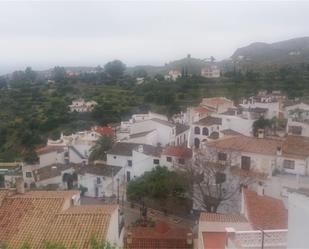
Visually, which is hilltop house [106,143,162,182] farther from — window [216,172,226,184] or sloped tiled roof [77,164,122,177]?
window [216,172,226,184]

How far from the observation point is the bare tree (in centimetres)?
1694

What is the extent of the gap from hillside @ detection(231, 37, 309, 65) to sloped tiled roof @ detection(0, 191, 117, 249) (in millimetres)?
52909

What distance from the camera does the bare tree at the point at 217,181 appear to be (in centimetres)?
1694

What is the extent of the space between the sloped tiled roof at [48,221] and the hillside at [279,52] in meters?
52.9

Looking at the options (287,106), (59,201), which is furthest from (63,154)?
(59,201)

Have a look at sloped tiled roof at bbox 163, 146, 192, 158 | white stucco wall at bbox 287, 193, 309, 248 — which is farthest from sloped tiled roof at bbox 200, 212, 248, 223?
sloped tiled roof at bbox 163, 146, 192, 158

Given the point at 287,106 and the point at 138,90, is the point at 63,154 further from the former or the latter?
the point at 138,90

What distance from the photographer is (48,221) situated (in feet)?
26.9

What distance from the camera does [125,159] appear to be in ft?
73.6

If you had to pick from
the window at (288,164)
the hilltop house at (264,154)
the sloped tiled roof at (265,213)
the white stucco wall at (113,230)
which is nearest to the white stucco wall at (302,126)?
the hilltop house at (264,154)

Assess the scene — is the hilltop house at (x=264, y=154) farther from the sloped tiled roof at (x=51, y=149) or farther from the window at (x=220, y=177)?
the sloped tiled roof at (x=51, y=149)

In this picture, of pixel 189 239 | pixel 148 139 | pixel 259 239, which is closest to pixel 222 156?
pixel 189 239

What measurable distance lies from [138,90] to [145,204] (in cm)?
2548

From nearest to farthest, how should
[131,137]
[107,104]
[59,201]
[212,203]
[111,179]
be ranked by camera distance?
[59,201]
[212,203]
[111,179]
[131,137]
[107,104]
